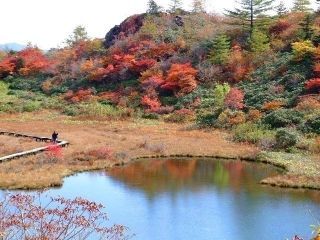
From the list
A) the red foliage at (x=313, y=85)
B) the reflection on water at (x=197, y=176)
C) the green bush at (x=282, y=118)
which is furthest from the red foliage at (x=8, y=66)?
the reflection on water at (x=197, y=176)

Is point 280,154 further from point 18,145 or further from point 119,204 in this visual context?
point 18,145

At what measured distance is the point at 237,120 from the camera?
52.6 m

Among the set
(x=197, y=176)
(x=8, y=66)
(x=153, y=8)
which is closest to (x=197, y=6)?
(x=153, y=8)

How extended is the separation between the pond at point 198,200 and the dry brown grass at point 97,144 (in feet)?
5.36

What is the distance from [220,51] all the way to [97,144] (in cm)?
2898

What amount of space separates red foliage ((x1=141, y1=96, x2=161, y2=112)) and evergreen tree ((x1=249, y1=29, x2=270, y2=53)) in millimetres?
14719

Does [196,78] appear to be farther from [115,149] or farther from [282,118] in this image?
[115,149]

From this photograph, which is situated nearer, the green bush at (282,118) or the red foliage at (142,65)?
the green bush at (282,118)

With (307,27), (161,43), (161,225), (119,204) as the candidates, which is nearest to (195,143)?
(119,204)

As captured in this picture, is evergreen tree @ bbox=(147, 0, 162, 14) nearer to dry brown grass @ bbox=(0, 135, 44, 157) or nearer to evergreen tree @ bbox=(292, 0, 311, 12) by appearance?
evergreen tree @ bbox=(292, 0, 311, 12)

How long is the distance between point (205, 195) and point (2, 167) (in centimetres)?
1426

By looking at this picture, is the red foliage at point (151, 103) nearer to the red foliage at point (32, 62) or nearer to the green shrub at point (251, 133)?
the green shrub at point (251, 133)

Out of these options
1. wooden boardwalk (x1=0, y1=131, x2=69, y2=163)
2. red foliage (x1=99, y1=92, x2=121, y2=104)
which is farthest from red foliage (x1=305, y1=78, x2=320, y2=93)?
wooden boardwalk (x1=0, y1=131, x2=69, y2=163)

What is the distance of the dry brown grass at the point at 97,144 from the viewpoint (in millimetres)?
35656
